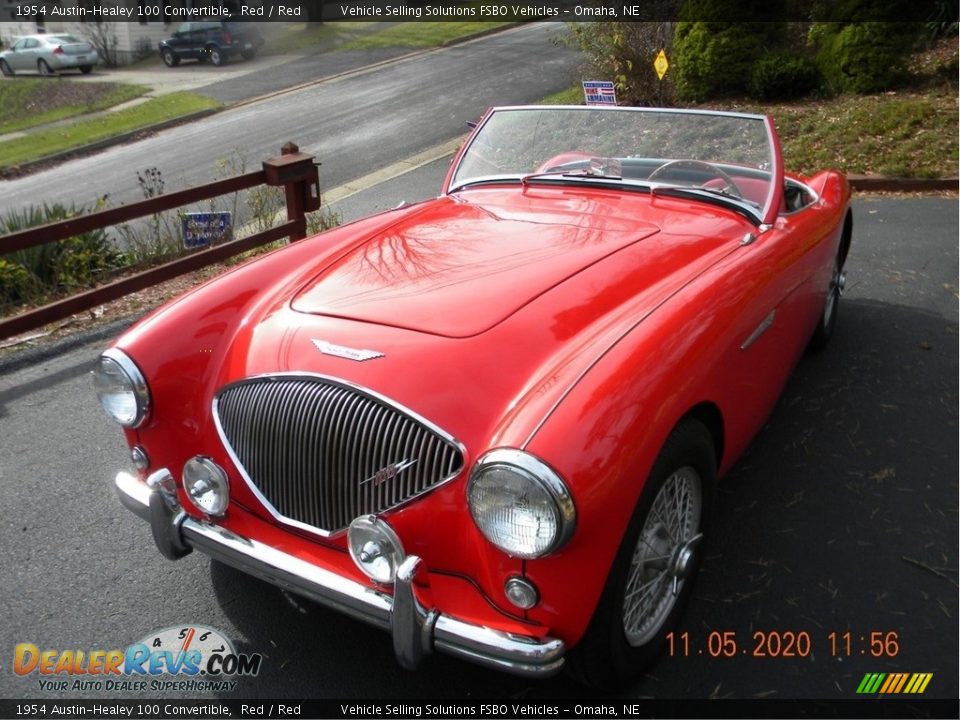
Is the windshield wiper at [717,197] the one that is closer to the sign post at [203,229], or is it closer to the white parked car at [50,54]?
the sign post at [203,229]

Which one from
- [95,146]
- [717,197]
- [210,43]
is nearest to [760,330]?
[717,197]

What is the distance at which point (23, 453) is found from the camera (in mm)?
4227

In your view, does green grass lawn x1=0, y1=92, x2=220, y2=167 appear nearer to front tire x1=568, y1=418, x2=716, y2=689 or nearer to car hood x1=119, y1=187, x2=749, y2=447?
car hood x1=119, y1=187, x2=749, y2=447

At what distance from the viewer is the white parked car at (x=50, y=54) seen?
88.6ft

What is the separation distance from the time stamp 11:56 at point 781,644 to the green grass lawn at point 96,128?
16.9m

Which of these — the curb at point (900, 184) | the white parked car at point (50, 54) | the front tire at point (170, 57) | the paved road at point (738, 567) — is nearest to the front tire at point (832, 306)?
the paved road at point (738, 567)

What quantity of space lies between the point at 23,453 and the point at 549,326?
2.98 meters

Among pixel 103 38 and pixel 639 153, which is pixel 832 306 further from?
pixel 103 38

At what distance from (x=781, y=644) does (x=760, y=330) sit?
1107 millimetres

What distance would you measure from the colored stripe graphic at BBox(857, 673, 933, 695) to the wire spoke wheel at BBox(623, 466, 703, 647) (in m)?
0.63

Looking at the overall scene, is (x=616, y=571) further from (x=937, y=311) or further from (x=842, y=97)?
(x=842, y=97)

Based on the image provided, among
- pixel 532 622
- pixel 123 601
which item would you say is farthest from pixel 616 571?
pixel 123 601

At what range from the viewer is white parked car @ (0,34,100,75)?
27016mm

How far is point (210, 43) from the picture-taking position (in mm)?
26906
